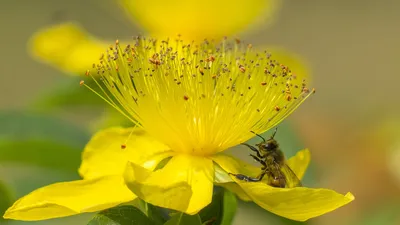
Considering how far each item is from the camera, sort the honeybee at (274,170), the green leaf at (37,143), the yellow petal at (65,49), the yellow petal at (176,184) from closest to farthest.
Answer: the yellow petal at (176,184) → the honeybee at (274,170) → the green leaf at (37,143) → the yellow petal at (65,49)

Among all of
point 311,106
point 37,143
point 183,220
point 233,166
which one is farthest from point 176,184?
point 311,106

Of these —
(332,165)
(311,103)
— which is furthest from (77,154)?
(311,103)

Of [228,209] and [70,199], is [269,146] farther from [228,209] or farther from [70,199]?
[70,199]

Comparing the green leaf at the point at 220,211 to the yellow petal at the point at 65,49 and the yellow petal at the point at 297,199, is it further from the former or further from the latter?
the yellow petal at the point at 65,49

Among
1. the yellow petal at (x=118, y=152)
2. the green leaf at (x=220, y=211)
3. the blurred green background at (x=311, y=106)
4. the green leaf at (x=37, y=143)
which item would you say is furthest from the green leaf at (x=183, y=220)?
the green leaf at (x=37, y=143)

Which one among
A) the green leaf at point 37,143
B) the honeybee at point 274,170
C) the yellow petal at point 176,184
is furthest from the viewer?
the green leaf at point 37,143

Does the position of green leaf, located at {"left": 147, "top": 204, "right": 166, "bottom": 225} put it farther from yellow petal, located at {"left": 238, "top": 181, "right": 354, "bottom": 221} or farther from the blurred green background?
the blurred green background

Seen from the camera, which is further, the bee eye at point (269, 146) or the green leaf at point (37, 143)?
the green leaf at point (37, 143)

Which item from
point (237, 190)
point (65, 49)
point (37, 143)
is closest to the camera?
point (237, 190)
